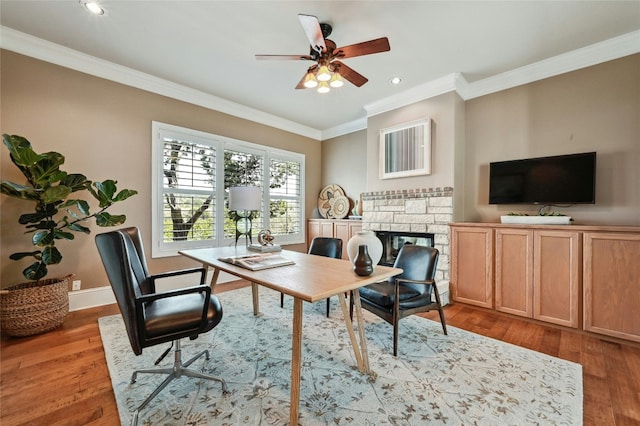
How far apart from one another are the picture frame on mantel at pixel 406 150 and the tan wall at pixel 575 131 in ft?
1.99

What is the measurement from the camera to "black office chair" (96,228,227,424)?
1351 millimetres

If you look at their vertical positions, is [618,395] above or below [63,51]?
below

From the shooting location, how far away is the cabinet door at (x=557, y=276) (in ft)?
8.29

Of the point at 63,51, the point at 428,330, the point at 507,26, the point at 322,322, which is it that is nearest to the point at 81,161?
the point at 63,51

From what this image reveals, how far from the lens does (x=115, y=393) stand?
5.48 ft

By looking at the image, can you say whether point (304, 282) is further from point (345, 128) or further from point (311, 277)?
point (345, 128)

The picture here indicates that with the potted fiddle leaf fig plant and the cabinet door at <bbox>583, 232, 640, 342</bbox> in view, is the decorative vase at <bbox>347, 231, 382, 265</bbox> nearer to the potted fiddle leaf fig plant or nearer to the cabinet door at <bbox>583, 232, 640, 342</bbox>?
the cabinet door at <bbox>583, 232, 640, 342</bbox>

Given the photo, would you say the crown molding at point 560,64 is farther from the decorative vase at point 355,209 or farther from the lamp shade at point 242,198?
the lamp shade at point 242,198

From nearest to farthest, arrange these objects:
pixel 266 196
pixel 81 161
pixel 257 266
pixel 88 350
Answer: pixel 257 266
pixel 88 350
pixel 81 161
pixel 266 196

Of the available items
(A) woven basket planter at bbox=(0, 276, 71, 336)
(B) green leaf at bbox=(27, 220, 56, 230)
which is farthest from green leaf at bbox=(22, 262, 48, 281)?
(B) green leaf at bbox=(27, 220, 56, 230)

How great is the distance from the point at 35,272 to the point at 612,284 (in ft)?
17.3

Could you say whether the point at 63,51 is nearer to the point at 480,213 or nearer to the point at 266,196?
the point at 266,196

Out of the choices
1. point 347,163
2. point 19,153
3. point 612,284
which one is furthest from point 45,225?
point 612,284

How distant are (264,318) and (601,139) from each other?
3933 mm
